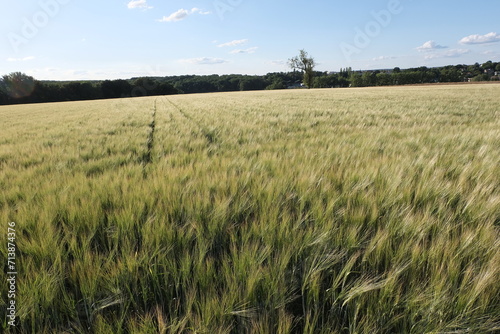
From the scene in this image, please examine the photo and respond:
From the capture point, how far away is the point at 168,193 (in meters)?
1.61

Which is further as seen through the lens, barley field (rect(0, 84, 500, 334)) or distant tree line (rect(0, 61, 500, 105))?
distant tree line (rect(0, 61, 500, 105))

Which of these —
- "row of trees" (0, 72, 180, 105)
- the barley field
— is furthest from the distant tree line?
the barley field

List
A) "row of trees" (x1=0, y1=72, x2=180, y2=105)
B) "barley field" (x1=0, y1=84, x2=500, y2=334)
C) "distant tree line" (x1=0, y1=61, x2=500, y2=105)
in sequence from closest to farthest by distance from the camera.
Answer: "barley field" (x1=0, y1=84, x2=500, y2=334) → "row of trees" (x1=0, y1=72, x2=180, y2=105) → "distant tree line" (x1=0, y1=61, x2=500, y2=105)

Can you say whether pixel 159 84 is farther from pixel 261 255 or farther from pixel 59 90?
pixel 261 255

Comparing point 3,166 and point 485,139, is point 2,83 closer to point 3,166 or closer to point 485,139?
point 3,166

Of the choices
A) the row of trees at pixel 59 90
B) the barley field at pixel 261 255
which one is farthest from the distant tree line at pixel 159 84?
the barley field at pixel 261 255

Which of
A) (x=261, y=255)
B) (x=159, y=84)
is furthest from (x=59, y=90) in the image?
(x=261, y=255)

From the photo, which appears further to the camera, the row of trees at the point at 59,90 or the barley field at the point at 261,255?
the row of trees at the point at 59,90

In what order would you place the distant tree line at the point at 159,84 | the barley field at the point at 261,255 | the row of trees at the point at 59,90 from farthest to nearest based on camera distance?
1. the distant tree line at the point at 159,84
2. the row of trees at the point at 59,90
3. the barley field at the point at 261,255

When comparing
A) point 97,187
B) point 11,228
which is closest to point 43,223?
point 11,228

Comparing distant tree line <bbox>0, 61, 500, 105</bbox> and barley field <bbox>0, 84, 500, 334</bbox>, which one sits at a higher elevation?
distant tree line <bbox>0, 61, 500, 105</bbox>

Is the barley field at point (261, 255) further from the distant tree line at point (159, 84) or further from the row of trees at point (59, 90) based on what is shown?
the row of trees at point (59, 90)

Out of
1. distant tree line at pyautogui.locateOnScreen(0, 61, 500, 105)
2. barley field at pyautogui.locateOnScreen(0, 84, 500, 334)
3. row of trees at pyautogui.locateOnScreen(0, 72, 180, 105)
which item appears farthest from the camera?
distant tree line at pyautogui.locateOnScreen(0, 61, 500, 105)

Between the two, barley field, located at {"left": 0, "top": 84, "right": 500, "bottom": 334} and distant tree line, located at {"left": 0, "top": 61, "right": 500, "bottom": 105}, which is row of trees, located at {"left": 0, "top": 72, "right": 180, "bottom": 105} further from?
barley field, located at {"left": 0, "top": 84, "right": 500, "bottom": 334}
